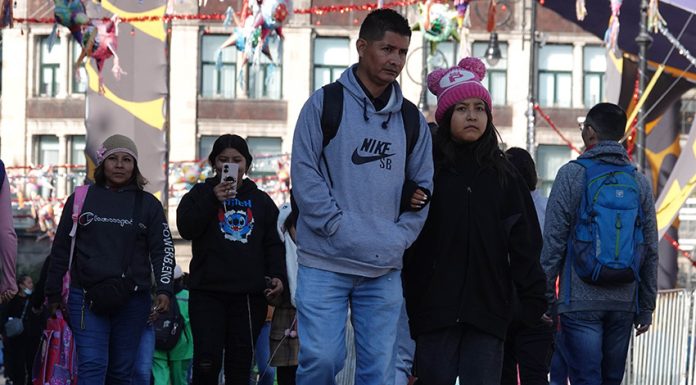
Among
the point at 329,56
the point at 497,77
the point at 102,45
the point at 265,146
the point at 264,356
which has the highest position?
the point at 329,56

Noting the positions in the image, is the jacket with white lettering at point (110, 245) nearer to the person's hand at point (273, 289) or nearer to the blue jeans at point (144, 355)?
the blue jeans at point (144, 355)

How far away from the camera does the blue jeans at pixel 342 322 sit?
23.2 ft

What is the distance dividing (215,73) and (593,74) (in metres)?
11.9

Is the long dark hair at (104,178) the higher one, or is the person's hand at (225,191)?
the long dark hair at (104,178)

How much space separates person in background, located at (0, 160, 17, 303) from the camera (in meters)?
8.67

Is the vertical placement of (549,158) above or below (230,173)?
Answer: above

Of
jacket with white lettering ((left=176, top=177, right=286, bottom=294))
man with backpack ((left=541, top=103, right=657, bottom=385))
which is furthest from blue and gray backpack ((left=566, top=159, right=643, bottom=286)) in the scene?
jacket with white lettering ((left=176, top=177, right=286, bottom=294))

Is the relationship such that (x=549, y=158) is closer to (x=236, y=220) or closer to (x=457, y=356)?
(x=236, y=220)

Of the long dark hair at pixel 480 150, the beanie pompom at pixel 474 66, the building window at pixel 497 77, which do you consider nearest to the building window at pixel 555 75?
the building window at pixel 497 77

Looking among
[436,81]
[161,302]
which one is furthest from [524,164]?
[161,302]

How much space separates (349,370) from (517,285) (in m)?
7.56

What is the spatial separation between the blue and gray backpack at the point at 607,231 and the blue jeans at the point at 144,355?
283cm

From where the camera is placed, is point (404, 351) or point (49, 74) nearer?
point (404, 351)

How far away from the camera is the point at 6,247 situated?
8.69 meters
